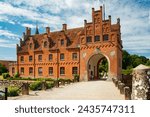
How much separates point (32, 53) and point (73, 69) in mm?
6977

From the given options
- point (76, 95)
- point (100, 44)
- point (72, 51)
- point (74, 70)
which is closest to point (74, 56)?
point (72, 51)

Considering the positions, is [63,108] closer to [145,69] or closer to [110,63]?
[145,69]

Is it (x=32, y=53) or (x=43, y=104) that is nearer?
(x=43, y=104)

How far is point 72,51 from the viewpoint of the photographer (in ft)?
84.3

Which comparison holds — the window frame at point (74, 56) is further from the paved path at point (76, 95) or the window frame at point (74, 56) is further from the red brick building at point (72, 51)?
the paved path at point (76, 95)

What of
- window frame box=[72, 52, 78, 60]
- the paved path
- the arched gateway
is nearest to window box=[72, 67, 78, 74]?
the arched gateway

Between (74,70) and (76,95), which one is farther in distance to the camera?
(74,70)

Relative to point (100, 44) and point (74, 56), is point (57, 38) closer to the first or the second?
point (74, 56)

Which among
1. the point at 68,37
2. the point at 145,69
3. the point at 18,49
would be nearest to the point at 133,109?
the point at 145,69

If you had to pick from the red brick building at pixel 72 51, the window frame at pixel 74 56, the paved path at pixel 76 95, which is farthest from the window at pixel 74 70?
the paved path at pixel 76 95

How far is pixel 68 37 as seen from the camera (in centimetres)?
2708

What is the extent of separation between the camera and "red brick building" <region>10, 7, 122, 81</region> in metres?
22.8

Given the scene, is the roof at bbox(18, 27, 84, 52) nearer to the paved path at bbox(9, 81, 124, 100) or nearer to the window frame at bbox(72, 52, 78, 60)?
the window frame at bbox(72, 52, 78, 60)

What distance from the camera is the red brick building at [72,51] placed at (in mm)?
22766
